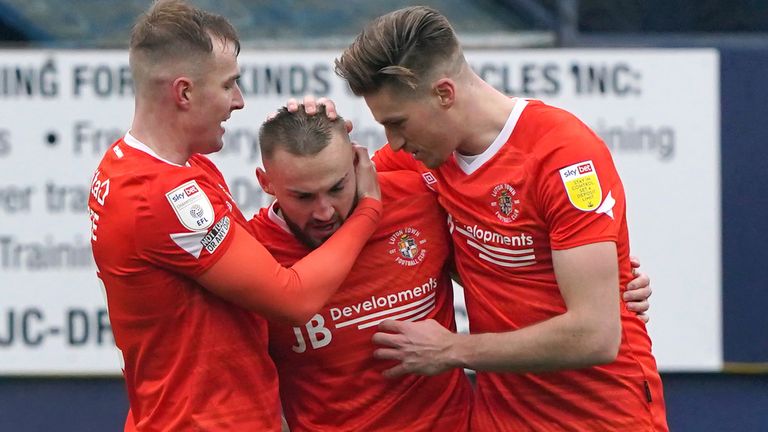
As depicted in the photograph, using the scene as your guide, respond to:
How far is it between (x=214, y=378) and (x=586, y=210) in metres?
0.97

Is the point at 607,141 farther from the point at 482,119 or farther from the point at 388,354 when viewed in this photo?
the point at 388,354

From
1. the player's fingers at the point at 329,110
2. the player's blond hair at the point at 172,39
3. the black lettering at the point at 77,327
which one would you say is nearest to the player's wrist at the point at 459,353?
the player's fingers at the point at 329,110

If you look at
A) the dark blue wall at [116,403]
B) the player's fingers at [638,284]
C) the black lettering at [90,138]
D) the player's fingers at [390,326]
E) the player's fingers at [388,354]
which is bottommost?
the dark blue wall at [116,403]

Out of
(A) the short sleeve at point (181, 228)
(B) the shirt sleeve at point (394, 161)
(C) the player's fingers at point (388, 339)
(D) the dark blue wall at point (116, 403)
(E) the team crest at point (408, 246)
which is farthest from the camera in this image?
(D) the dark blue wall at point (116, 403)

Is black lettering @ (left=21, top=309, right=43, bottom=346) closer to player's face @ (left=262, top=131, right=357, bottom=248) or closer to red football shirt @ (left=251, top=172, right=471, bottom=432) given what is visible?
red football shirt @ (left=251, top=172, right=471, bottom=432)

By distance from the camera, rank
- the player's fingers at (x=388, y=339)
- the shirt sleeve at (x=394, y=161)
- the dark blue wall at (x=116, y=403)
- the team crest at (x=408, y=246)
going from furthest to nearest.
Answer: the dark blue wall at (x=116, y=403)
the shirt sleeve at (x=394, y=161)
the team crest at (x=408, y=246)
the player's fingers at (x=388, y=339)

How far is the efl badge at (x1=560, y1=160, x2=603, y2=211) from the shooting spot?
2.71 metres

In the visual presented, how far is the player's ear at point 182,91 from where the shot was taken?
279 cm

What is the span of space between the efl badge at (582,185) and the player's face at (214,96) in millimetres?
830

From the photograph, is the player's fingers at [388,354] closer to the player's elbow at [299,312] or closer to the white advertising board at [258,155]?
the player's elbow at [299,312]

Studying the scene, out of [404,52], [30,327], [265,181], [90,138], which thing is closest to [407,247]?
[265,181]

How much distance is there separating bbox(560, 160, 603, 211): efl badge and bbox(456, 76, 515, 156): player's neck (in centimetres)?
24

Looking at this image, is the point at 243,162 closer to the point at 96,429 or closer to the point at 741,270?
the point at 96,429

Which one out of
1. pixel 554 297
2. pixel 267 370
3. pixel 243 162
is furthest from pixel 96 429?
pixel 554 297
